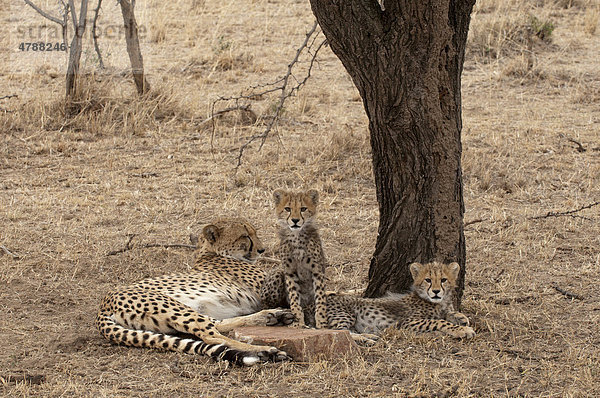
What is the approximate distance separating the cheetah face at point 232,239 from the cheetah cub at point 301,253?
71cm

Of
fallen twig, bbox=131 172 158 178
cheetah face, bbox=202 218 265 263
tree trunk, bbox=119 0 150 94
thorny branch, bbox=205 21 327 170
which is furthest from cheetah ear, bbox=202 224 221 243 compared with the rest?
tree trunk, bbox=119 0 150 94

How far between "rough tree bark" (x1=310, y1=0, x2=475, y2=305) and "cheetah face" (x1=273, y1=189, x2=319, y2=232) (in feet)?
1.44

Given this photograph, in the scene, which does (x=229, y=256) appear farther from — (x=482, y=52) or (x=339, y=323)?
(x=482, y=52)

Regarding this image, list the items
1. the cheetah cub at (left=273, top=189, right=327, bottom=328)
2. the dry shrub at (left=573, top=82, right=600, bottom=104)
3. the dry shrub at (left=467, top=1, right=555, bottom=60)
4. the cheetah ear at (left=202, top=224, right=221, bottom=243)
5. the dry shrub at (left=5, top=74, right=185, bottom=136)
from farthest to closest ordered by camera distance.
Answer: the dry shrub at (left=467, top=1, right=555, bottom=60)
the dry shrub at (left=573, top=82, right=600, bottom=104)
the dry shrub at (left=5, top=74, right=185, bottom=136)
the cheetah ear at (left=202, top=224, right=221, bottom=243)
the cheetah cub at (left=273, top=189, right=327, bottom=328)

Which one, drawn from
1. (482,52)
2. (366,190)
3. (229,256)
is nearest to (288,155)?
(366,190)

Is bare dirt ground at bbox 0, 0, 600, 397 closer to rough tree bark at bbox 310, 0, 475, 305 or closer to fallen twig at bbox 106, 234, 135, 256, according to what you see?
fallen twig at bbox 106, 234, 135, 256

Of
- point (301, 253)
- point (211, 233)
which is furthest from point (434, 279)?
point (211, 233)

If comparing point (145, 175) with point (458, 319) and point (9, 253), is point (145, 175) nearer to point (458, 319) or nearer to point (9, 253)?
point (9, 253)

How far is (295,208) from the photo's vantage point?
503 cm

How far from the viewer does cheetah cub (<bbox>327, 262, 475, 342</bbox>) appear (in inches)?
190

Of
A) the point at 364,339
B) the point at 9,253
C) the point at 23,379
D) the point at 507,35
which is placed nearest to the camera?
the point at 23,379

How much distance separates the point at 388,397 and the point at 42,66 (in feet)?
28.8

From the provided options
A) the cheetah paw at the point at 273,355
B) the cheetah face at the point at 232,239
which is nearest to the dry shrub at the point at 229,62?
the cheetah face at the point at 232,239

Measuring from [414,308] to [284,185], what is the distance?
122 inches
